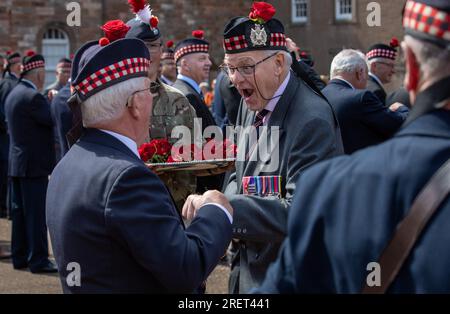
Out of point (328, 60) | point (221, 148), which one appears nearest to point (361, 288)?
point (221, 148)

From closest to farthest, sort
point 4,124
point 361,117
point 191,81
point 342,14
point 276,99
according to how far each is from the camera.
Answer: point 276,99 < point 361,117 < point 191,81 < point 4,124 < point 342,14

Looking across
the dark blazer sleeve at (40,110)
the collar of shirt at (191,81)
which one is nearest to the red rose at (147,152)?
the collar of shirt at (191,81)

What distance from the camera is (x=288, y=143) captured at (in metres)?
4.00

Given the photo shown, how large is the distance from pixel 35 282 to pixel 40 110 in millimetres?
1904

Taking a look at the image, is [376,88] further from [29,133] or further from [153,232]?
[153,232]

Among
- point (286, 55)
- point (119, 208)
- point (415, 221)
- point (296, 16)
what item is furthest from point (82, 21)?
point (415, 221)

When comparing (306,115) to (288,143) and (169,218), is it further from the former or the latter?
(169,218)

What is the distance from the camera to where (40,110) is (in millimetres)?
9469

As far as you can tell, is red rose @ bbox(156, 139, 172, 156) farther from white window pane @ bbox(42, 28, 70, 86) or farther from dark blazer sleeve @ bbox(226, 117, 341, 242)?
white window pane @ bbox(42, 28, 70, 86)

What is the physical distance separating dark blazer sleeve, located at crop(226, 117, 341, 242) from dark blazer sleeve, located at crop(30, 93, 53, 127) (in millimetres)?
5935

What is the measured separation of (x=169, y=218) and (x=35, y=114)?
21.9 ft

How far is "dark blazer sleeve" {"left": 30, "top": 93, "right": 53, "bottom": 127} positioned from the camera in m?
9.42

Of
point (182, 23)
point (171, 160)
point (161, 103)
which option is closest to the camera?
point (171, 160)

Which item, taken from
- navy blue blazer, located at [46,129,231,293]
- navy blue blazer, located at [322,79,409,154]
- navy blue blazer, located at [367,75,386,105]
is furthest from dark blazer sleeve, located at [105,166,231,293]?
navy blue blazer, located at [367,75,386,105]
